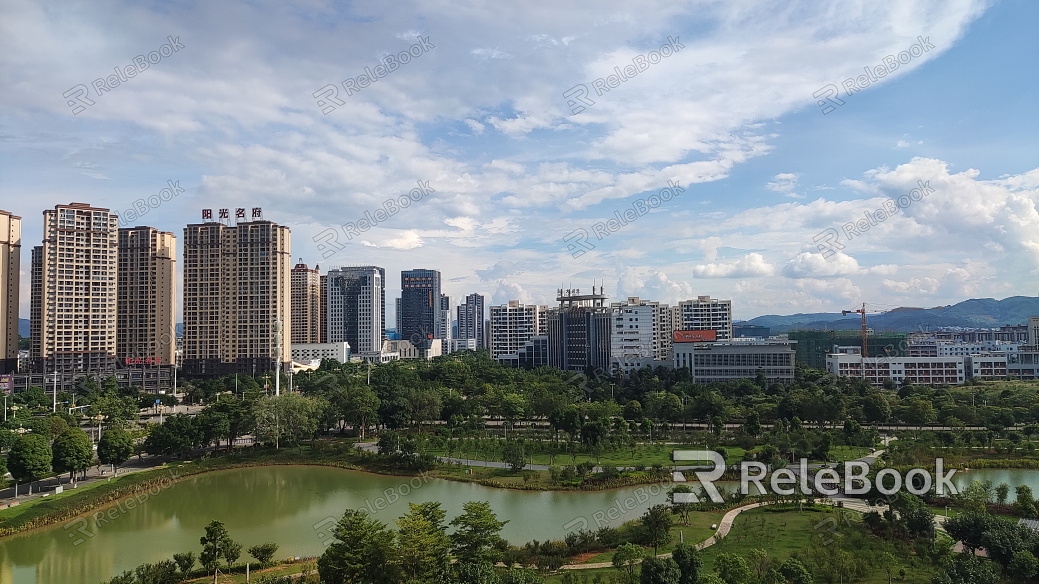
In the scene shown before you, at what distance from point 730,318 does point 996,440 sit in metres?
32.1

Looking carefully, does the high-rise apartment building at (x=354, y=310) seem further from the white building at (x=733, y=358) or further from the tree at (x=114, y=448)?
the tree at (x=114, y=448)

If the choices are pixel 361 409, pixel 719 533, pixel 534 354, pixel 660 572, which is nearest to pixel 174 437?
pixel 361 409

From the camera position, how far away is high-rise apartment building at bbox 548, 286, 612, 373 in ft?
164

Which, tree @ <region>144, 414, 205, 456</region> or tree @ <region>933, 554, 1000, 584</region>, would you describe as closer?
tree @ <region>933, 554, 1000, 584</region>

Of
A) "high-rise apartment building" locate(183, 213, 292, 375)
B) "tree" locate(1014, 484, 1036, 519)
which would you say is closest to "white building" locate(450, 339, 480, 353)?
"high-rise apartment building" locate(183, 213, 292, 375)

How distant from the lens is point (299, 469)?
2269 centimetres

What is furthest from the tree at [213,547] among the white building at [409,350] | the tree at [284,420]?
the white building at [409,350]

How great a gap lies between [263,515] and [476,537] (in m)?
8.41

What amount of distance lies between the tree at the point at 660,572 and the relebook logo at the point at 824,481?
21.8 ft

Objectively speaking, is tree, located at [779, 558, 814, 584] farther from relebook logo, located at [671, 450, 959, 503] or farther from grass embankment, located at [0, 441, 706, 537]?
grass embankment, located at [0, 441, 706, 537]

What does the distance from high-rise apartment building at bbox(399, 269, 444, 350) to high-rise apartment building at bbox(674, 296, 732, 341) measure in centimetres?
4730

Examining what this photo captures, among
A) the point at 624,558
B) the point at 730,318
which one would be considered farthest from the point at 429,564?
the point at 730,318

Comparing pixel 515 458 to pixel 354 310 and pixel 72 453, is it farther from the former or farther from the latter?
pixel 354 310

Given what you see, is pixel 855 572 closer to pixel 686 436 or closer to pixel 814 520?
pixel 814 520
